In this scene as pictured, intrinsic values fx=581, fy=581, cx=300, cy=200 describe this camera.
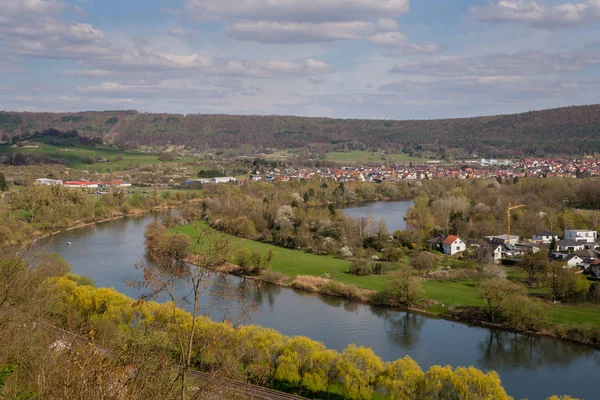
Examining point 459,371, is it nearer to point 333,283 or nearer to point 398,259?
point 333,283

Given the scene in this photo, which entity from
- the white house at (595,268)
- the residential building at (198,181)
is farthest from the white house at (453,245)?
the residential building at (198,181)

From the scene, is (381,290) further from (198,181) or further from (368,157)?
(368,157)

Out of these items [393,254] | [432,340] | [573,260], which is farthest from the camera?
[393,254]

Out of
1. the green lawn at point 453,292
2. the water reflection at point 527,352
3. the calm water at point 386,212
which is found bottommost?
the water reflection at point 527,352

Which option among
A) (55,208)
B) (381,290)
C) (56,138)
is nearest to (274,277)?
(381,290)

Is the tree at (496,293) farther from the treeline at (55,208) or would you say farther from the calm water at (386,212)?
the treeline at (55,208)

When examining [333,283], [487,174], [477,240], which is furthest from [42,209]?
[487,174]
